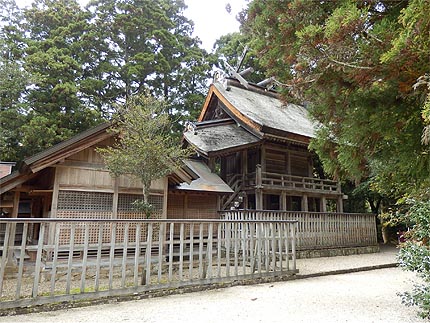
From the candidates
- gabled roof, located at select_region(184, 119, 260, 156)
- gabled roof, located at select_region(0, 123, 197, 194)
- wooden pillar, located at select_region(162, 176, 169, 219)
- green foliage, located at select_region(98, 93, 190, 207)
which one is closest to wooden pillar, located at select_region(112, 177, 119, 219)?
green foliage, located at select_region(98, 93, 190, 207)

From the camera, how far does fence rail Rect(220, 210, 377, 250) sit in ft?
32.7

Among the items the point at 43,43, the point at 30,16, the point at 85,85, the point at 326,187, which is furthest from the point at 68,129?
the point at 326,187

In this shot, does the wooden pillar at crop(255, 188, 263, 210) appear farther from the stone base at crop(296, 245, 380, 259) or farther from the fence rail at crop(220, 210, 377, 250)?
the stone base at crop(296, 245, 380, 259)

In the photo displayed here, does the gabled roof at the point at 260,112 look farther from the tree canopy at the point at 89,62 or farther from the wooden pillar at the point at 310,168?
the tree canopy at the point at 89,62

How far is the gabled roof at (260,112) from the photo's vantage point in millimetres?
12344

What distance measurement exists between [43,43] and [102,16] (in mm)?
4631

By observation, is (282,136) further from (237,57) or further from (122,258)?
(237,57)

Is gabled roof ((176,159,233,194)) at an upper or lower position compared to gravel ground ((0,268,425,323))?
upper

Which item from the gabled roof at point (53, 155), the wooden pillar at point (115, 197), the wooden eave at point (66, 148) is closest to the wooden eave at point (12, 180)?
the gabled roof at point (53, 155)

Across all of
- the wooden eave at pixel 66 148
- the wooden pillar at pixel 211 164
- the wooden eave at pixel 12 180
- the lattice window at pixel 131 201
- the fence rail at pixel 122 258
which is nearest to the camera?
the fence rail at pixel 122 258

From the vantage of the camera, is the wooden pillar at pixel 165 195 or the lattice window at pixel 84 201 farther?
the wooden pillar at pixel 165 195

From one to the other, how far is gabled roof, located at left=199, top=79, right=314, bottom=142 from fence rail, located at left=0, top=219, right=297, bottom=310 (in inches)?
242

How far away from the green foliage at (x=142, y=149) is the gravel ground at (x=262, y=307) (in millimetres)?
3004

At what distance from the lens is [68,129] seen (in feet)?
47.5
